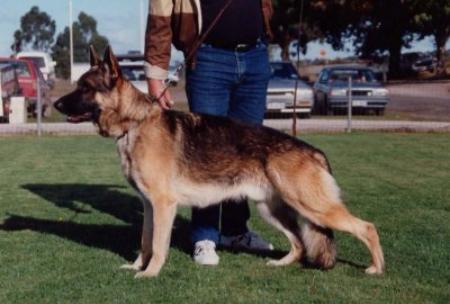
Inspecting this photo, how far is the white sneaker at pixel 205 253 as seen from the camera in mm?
5957

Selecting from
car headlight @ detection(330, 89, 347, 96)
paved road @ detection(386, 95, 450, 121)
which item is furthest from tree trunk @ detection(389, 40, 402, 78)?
car headlight @ detection(330, 89, 347, 96)

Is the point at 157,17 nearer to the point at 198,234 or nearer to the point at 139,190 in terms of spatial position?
the point at 139,190

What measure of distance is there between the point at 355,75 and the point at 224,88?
2143 centimetres

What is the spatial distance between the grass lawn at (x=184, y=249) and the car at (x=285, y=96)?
10709mm

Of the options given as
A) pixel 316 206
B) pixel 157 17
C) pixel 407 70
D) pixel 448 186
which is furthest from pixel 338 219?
pixel 407 70

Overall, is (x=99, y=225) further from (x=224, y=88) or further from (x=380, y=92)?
(x=380, y=92)

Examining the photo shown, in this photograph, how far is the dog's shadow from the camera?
22.1 ft

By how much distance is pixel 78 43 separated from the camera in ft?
331

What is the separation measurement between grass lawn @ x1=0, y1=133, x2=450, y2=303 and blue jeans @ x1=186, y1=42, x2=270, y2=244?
1.15 ft

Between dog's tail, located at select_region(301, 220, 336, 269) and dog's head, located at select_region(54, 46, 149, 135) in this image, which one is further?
dog's tail, located at select_region(301, 220, 336, 269)

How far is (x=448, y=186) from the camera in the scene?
32.8 ft

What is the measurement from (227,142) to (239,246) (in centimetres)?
135

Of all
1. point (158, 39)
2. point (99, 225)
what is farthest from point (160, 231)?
point (99, 225)

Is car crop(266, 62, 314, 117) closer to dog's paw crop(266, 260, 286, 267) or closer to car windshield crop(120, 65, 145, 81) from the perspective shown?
car windshield crop(120, 65, 145, 81)
